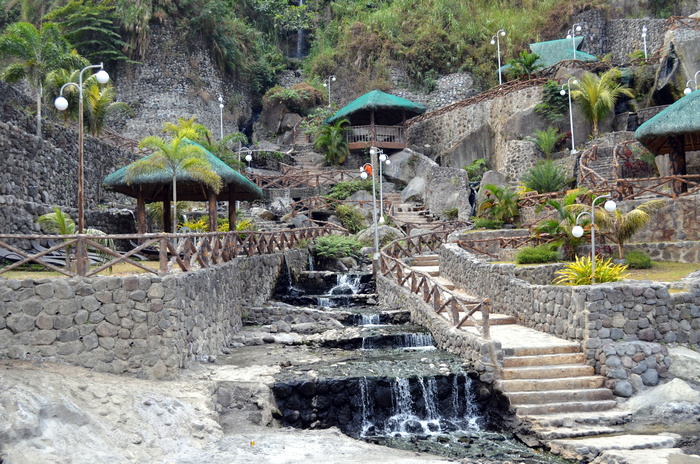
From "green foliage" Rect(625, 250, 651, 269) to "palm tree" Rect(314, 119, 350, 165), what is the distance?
2189 centimetres

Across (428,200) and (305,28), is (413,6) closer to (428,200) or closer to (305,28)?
(305,28)

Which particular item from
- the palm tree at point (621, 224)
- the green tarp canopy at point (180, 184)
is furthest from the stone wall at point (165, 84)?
the palm tree at point (621, 224)

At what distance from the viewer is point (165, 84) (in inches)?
1543

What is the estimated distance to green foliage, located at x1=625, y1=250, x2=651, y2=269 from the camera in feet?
52.8

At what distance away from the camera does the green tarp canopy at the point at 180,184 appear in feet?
52.4

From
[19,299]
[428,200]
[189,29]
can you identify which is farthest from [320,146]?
[19,299]

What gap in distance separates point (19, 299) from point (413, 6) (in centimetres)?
3758

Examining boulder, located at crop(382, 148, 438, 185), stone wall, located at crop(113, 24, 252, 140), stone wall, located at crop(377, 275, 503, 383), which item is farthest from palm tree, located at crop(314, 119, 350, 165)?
stone wall, located at crop(377, 275, 503, 383)

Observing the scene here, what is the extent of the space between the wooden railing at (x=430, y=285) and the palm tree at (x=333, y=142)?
453 inches

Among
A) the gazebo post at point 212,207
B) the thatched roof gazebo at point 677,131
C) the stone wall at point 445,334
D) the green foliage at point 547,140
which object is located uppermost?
the green foliage at point 547,140

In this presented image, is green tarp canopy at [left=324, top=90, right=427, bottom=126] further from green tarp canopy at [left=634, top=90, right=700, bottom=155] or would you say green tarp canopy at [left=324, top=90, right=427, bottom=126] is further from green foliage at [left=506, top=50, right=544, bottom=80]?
green tarp canopy at [left=634, top=90, right=700, bottom=155]

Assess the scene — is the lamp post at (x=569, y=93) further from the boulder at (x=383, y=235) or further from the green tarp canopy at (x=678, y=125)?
the boulder at (x=383, y=235)

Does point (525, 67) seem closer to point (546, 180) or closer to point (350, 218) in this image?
point (546, 180)

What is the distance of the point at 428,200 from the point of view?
3162 cm
